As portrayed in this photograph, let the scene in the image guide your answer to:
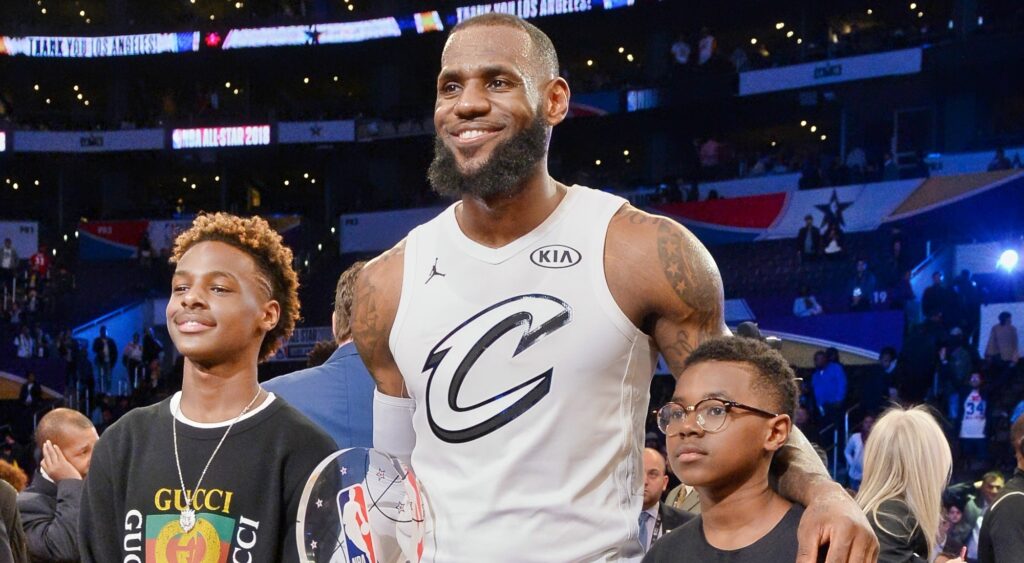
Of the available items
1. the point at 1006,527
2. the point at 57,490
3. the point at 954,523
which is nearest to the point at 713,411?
the point at 1006,527

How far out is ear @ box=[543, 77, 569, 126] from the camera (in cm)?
282

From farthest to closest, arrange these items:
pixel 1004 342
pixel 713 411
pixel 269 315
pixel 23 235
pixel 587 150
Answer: pixel 587 150, pixel 23 235, pixel 1004 342, pixel 269 315, pixel 713 411

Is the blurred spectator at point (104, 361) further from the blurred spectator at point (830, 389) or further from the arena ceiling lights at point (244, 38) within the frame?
the blurred spectator at point (830, 389)

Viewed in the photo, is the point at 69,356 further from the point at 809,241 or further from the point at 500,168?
the point at 500,168

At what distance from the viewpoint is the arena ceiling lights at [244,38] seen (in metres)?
29.6

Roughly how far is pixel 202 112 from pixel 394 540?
3103 cm

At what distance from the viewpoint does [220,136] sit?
3081cm

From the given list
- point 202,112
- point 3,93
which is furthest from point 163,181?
point 3,93

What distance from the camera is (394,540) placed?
2.69 m

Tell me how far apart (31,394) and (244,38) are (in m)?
13.7

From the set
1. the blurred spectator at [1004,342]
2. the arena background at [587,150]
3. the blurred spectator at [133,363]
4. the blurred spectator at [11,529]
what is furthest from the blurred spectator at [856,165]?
the blurred spectator at [11,529]

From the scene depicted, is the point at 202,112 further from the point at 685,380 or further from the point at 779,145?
the point at 685,380

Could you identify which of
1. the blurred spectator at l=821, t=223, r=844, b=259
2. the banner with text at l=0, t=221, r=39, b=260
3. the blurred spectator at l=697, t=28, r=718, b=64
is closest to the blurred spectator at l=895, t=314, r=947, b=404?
the blurred spectator at l=821, t=223, r=844, b=259

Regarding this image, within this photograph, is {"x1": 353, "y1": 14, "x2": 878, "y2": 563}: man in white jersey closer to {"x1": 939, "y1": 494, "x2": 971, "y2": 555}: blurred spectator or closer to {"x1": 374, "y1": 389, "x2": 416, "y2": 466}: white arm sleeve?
{"x1": 374, "y1": 389, "x2": 416, "y2": 466}: white arm sleeve
